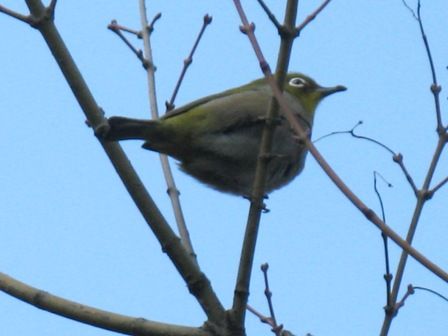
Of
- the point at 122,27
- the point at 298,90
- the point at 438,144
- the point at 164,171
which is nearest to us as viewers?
the point at 438,144

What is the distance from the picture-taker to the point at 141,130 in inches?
222

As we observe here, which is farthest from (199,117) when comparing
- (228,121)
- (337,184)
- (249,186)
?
(337,184)

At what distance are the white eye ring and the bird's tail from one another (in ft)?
7.62

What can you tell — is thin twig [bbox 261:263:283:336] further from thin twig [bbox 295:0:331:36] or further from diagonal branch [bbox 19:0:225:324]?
thin twig [bbox 295:0:331:36]

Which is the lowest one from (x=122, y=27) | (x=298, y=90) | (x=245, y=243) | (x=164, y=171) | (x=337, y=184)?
(x=337, y=184)

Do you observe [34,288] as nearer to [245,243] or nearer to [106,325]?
[106,325]

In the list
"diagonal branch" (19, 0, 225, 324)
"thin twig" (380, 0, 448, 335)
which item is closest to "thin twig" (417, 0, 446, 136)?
"thin twig" (380, 0, 448, 335)

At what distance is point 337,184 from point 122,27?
3636 mm

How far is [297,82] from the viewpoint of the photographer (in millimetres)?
7793

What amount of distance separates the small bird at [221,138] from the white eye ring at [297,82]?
1379mm

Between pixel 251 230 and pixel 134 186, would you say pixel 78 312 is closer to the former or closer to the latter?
pixel 134 186

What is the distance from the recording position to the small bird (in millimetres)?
5758

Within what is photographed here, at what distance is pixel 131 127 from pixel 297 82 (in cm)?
267

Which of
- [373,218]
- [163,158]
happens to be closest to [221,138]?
[163,158]
